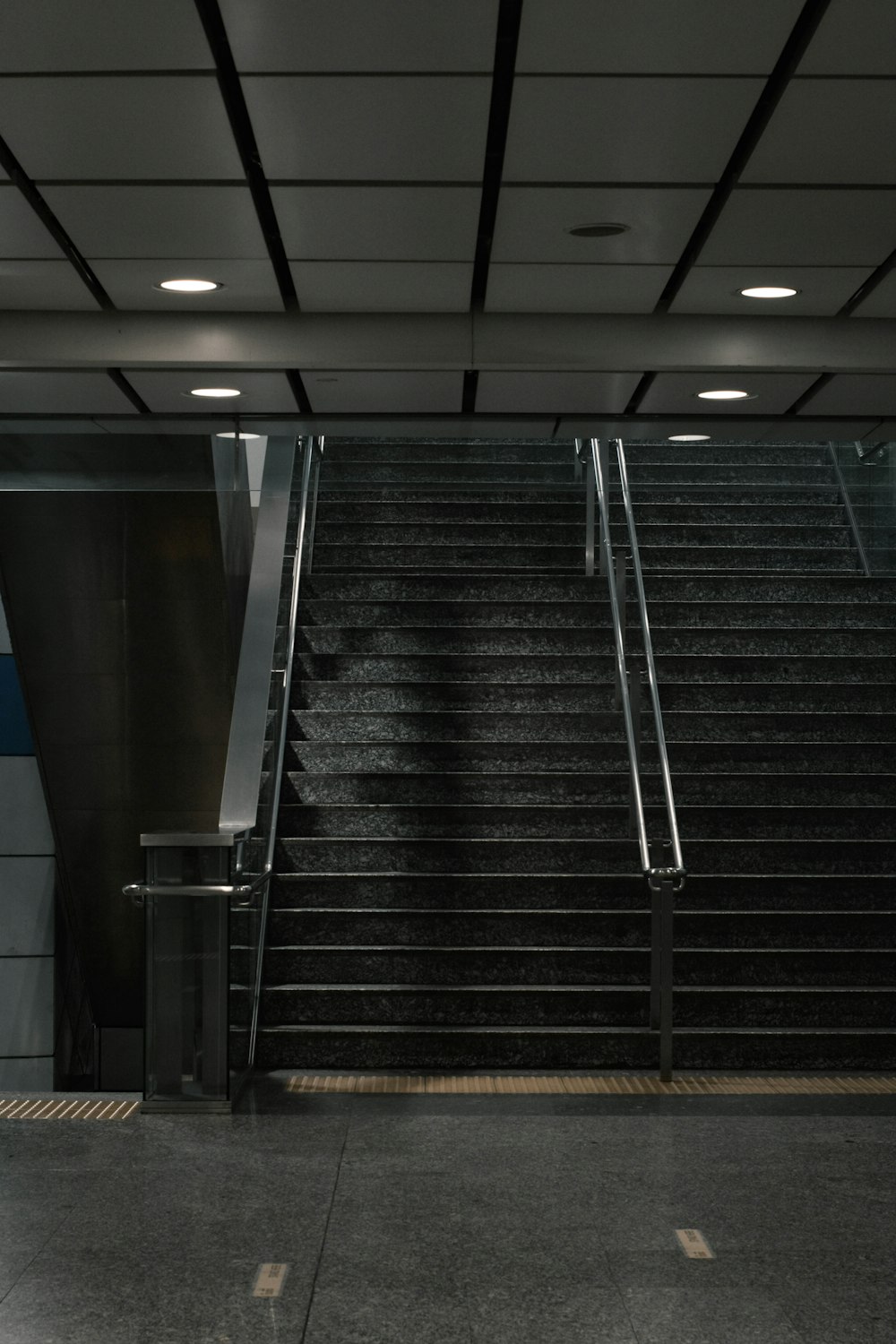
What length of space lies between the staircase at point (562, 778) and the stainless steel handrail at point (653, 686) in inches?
17.5

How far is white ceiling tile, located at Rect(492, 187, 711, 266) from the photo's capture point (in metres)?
3.72

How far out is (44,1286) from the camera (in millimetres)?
3889

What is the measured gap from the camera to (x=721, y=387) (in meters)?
5.40

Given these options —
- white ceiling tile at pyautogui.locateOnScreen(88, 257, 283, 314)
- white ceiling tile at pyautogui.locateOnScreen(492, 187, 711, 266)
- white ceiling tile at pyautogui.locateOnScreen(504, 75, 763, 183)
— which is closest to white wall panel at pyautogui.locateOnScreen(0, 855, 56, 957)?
white ceiling tile at pyautogui.locateOnScreen(88, 257, 283, 314)

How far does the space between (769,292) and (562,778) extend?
3.82 m

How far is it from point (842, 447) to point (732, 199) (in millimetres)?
6963

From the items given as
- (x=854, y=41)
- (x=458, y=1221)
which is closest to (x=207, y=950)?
(x=458, y=1221)

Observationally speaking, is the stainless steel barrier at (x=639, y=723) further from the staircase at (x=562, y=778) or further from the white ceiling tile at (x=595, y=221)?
the white ceiling tile at (x=595, y=221)

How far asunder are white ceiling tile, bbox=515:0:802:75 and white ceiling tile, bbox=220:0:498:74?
11 cm

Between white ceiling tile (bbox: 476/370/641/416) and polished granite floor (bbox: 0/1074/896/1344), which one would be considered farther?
white ceiling tile (bbox: 476/370/641/416)

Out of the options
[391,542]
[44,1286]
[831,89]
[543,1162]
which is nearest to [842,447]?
[391,542]

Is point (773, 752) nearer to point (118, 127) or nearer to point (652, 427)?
point (652, 427)

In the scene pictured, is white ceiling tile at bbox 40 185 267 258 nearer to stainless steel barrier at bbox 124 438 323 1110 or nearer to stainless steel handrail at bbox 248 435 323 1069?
stainless steel barrier at bbox 124 438 323 1110

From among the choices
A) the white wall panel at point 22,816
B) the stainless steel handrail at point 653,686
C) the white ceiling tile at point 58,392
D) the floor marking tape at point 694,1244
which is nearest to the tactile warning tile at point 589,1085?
the stainless steel handrail at point 653,686
